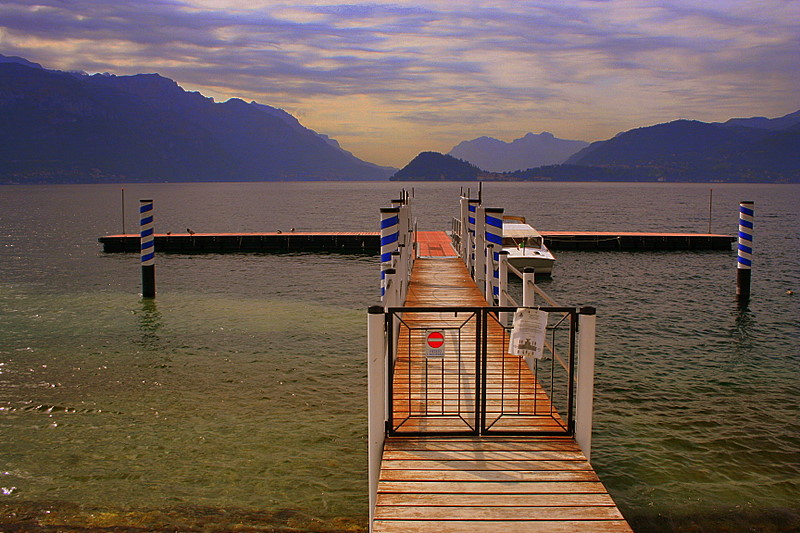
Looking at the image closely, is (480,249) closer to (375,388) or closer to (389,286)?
(389,286)

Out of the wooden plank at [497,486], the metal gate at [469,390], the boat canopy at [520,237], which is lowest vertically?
the wooden plank at [497,486]

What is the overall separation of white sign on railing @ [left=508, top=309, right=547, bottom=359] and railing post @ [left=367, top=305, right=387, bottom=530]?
1.40 metres

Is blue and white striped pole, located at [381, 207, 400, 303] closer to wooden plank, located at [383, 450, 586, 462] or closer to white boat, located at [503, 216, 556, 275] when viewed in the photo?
wooden plank, located at [383, 450, 586, 462]

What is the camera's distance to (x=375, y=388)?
22.8 ft

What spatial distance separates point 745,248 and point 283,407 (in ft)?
60.2

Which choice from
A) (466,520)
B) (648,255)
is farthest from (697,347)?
(648,255)

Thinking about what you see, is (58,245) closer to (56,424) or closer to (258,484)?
(56,424)

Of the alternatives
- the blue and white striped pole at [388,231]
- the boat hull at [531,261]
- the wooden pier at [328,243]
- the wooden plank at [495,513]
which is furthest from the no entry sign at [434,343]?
the wooden pier at [328,243]

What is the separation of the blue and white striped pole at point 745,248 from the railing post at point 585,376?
18543 mm

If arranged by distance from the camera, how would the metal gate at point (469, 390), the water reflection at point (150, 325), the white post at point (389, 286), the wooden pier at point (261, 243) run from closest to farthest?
the metal gate at point (469, 390), the white post at point (389, 286), the water reflection at point (150, 325), the wooden pier at point (261, 243)

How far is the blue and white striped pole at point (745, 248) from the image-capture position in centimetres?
2275

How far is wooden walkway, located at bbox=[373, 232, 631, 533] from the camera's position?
573cm

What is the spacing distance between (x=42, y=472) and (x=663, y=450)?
965cm

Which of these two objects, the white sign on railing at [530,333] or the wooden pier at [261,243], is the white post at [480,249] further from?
the wooden pier at [261,243]
